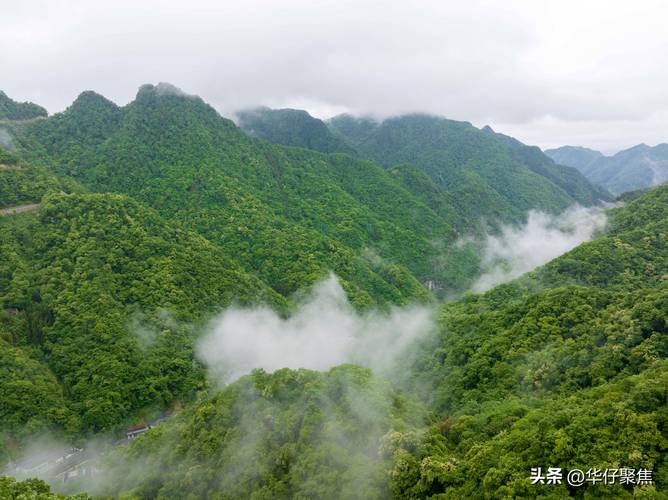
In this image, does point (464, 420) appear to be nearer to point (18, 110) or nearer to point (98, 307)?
point (98, 307)

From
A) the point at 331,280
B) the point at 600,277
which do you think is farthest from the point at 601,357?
the point at 331,280

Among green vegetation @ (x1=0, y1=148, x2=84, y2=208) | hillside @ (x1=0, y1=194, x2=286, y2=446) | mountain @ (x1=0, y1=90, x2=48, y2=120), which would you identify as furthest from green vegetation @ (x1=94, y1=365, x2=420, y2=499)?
mountain @ (x1=0, y1=90, x2=48, y2=120)

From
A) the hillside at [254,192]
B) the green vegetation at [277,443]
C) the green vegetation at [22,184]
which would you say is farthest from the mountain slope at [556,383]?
the green vegetation at [22,184]

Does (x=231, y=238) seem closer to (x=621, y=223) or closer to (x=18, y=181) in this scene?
(x=18, y=181)

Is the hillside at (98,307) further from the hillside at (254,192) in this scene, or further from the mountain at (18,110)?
the mountain at (18,110)

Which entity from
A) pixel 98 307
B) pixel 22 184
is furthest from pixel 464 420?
pixel 22 184
